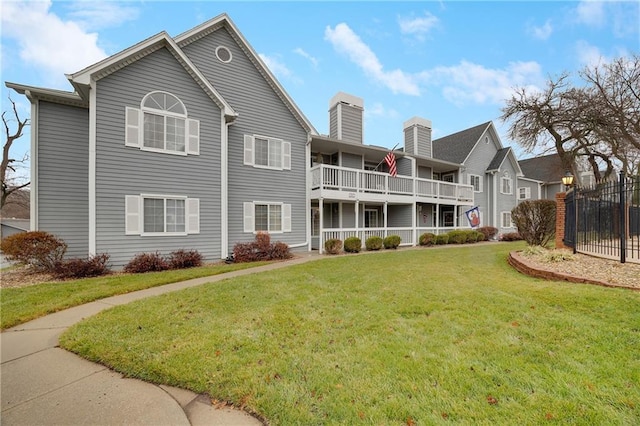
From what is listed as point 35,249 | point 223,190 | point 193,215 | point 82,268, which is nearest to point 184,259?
point 193,215

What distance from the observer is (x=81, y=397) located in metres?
2.79

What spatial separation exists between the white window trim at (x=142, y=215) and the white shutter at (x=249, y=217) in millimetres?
2145

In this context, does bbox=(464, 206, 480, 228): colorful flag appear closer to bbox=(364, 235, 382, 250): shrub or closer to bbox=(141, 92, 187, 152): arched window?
bbox=(364, 235, 382, 250): shrub

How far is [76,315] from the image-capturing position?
516cm

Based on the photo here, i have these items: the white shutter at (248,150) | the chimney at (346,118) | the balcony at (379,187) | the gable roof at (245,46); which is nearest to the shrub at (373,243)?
the balcony at (379,187)

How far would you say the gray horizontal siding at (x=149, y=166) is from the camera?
32.5 ft

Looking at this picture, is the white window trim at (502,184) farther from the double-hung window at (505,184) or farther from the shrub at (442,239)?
the shrub at (442,239)

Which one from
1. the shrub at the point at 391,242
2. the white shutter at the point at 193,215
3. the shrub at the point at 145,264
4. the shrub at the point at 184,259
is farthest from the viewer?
the shrub at the point at 391,242

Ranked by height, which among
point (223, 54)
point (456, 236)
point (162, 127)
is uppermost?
point (223, 54)

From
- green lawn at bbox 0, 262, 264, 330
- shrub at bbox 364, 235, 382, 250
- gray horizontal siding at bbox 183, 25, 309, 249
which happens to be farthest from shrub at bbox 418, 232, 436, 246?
green lawn at bbox 0, 262, 264, 330

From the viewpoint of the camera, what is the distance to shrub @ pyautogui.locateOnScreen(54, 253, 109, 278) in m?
8.41

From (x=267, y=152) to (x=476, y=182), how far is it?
18311 millimetres

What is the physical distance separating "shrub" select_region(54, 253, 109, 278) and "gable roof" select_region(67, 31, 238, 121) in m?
5.75

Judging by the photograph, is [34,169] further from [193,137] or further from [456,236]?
[456,236]
